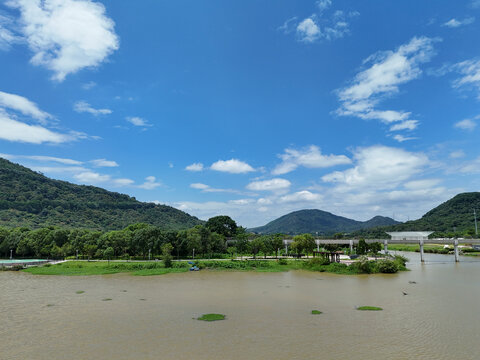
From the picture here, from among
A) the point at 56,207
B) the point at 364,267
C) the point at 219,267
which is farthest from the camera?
the point at 56,207

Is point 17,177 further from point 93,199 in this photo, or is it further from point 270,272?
point 270,272

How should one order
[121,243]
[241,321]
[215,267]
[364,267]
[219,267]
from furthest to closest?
[121,243] → [215,267] → [219,267] → [364,267] → [241,321]

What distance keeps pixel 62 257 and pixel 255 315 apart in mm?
63470

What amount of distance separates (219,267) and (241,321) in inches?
1362

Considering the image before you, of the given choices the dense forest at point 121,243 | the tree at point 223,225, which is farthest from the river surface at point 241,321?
the tree at point 223,225

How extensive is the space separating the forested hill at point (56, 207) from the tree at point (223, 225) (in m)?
57.9

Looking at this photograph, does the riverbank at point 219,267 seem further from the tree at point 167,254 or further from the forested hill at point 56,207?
the forested hill at point 56,207

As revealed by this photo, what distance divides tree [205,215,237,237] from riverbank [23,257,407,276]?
133 ft

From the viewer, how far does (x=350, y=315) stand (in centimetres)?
2442

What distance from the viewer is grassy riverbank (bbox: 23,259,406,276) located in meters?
51.0

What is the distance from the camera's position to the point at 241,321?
76.0 ft

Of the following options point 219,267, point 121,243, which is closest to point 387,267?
point 219,267

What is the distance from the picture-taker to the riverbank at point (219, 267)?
51.0m

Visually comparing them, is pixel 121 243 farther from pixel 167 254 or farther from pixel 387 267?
pixel 387 267
